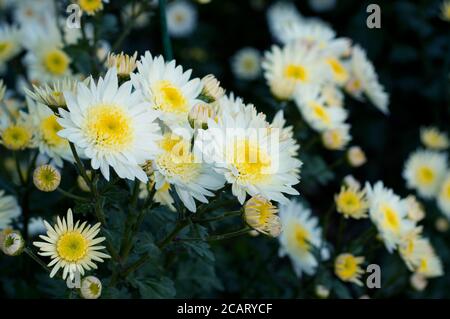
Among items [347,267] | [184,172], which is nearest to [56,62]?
[184,172]

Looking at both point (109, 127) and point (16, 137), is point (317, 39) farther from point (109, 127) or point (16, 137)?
point (109, 127)

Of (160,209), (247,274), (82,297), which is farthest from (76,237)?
(247,274)

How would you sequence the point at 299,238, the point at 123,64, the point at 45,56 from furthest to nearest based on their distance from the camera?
1. the point at 45,56
2. the point at 299,238
3. the point at 123,64

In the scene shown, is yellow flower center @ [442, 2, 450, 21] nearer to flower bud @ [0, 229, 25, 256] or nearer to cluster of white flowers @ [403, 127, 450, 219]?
cluster of white flowers @ [403, 127, 450, 219]

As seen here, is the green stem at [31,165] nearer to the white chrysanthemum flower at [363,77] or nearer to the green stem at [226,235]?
the green stem at [226,235]

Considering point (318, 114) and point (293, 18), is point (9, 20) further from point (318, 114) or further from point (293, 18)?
point (318, 114)
